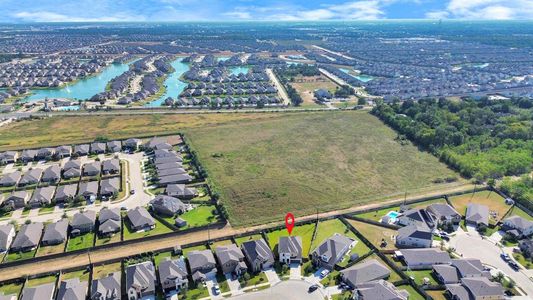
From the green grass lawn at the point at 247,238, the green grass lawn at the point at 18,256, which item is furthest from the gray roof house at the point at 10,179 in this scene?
the green grass lawn at the point at 247,238

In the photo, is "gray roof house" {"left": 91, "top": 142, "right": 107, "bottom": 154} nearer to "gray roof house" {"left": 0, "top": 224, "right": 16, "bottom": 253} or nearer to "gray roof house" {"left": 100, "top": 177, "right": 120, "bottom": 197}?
"gray roof house" {"left": 100, "top": 177, "right": 120, "bottom": 197}

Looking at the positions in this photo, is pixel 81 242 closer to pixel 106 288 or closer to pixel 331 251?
pixel 106 288

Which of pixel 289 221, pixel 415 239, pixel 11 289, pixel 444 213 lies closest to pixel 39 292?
pixel 11 289

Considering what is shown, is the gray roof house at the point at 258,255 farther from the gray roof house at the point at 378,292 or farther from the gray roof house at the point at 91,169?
the gray roof house at the point at 91,169

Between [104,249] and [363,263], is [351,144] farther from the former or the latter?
[104,249]

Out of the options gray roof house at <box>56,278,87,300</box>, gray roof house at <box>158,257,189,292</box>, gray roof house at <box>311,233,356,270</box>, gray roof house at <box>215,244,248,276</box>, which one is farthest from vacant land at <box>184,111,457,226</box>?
gray roof house at <box>56,278,87,300</box>
